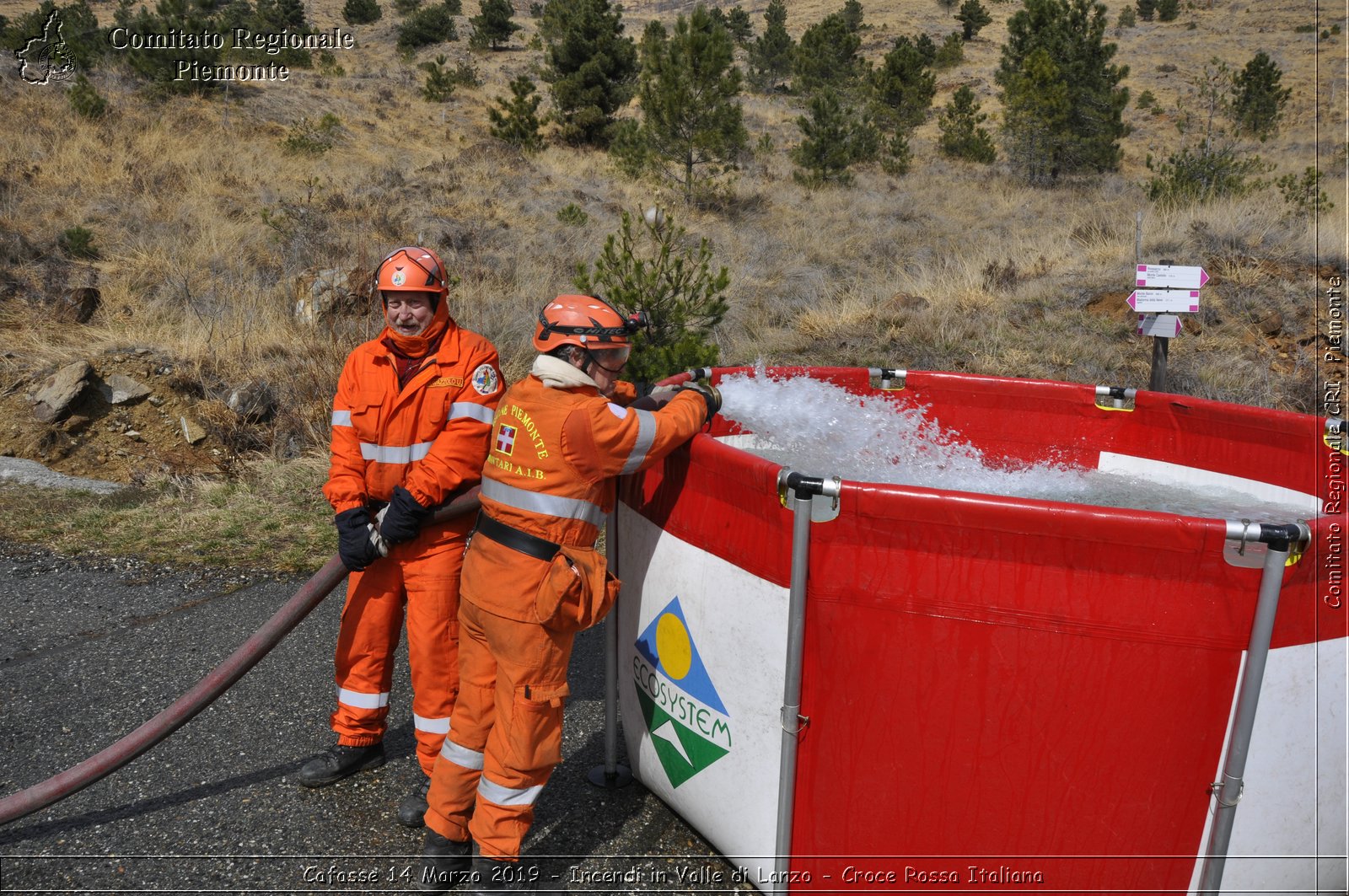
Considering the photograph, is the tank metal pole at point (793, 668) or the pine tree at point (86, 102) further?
the pine tree at point (86, 102)

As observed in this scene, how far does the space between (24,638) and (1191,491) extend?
17.6ft

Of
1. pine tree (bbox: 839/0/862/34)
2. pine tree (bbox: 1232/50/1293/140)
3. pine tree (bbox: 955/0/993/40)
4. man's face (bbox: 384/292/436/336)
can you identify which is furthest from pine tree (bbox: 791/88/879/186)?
pine tree (bbox: 955/0/993/40)

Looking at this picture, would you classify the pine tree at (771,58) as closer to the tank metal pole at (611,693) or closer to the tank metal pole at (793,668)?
the tank metal pole at (611,693)

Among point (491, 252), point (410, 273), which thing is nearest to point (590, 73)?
point (491, 252)

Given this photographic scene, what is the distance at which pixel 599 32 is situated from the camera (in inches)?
906

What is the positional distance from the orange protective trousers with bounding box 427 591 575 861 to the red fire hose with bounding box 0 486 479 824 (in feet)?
1.89

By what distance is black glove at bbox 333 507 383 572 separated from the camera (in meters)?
2.89

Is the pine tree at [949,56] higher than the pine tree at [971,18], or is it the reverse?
the pine tree at [971,18]

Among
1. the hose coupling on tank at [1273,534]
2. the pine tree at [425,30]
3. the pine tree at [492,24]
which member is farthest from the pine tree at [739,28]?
the hose coupling on tank at [1273,534]

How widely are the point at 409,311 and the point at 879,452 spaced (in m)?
1.96

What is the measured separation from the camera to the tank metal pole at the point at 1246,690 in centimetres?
182

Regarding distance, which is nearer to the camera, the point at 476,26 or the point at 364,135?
the point at 364,135

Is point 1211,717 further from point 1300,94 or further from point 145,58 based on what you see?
point 1300,94

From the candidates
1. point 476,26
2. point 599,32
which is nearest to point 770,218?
point 599,32
